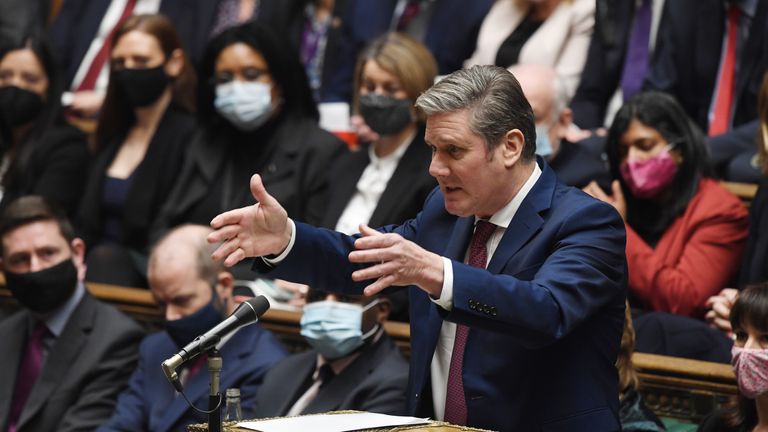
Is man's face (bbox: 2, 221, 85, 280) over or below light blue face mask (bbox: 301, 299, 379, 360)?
below

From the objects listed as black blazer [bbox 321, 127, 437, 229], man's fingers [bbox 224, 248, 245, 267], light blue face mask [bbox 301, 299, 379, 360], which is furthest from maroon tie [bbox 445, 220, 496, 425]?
black blazer [bbox 321, 127, 437, 229]

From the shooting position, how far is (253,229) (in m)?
2.72

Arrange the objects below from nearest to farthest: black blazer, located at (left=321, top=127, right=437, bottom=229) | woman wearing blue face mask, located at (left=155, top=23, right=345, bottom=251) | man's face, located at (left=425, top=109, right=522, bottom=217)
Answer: man's face, located at (left=425, top=109, right=522, bottom=217)
black blazer, located at (left=321, top=127, right=437, bottom=229)
woman wearing blue face mask, located at (left=155, top=23, right=345, bottom=251)

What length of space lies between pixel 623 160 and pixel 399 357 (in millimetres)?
1128

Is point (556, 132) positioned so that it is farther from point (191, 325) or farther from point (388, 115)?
point (191, 325)

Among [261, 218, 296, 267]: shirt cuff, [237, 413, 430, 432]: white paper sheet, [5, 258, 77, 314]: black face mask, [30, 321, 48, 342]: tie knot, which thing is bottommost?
[30, 321, 48, 342]: tie knot

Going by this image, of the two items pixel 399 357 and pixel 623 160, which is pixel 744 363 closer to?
pixel 399 357

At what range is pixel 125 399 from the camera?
4.34 meters

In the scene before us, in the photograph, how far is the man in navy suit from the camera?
2.70m

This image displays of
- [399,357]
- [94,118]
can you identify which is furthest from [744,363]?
[94,118]

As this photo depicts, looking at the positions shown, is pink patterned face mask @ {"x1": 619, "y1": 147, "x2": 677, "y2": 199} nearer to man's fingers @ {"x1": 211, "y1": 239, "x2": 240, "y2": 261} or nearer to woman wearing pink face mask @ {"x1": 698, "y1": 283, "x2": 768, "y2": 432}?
woman wearing pink face mask @ {"x1": 698, "y1": 283, "x2": 768, "y2": 432}

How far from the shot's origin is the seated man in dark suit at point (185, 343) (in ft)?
13.6

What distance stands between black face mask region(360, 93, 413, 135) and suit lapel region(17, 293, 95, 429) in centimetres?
118

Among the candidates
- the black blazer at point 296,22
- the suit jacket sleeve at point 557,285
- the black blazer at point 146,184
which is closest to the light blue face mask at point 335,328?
the suit jacket sleeve at point 557,285
